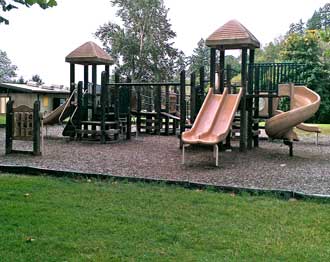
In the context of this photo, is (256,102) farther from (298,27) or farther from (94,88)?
(298,27)

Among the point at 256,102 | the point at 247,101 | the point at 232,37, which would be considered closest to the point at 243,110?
the point at 247,101

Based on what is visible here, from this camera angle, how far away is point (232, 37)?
1066 cm

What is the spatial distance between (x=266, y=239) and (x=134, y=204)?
5.88 ft

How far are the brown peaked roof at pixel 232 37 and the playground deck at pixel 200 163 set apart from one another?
263 cm

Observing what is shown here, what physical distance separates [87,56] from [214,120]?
5597 millimetres

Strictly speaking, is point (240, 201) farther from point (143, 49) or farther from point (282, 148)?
point (143, 49)

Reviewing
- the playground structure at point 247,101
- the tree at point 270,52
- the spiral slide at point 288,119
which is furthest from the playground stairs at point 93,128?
the tree at point 270,52

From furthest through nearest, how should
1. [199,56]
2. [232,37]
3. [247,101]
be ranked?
1. [199,56]
2. [247,101]
3. [232,37]

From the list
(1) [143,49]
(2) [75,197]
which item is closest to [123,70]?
(1) [143,49]

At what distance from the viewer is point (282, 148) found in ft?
40.4

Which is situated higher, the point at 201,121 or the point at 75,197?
the point at 201,121

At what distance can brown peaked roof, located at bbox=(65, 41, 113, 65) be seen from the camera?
1355 centimetres

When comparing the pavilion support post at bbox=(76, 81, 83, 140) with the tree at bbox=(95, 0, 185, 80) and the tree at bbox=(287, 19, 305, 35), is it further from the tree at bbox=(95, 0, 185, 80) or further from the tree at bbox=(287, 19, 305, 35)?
the tree at bbox=(287, 19, 305, 35)

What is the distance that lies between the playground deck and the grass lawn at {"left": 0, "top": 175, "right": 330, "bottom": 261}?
4.03 feet
